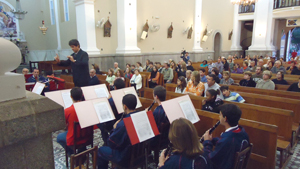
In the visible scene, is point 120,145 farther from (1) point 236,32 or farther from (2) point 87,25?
(1) point 236,32

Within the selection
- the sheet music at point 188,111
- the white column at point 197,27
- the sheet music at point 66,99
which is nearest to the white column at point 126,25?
the white column at point 197,27

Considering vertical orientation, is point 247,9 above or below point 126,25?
above

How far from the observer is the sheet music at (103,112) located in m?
2.79

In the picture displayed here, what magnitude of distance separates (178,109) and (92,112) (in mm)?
1131

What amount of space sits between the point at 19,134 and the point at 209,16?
16465 mm

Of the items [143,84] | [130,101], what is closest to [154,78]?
[143,84]

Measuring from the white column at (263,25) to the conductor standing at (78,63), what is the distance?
16.4m

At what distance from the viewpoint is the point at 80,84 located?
392cm

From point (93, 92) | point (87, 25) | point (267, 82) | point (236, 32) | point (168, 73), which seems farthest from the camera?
point (236, 32)

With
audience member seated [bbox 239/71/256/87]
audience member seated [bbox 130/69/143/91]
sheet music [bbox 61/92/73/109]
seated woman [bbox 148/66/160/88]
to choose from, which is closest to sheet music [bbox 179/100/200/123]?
sheet music [bbox 61/92/73/109]

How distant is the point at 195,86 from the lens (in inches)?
187

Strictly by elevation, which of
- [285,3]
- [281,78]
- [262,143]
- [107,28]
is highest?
[285,3]

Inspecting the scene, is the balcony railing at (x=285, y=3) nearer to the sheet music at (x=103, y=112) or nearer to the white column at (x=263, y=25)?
the white column at (x=263, y=25)

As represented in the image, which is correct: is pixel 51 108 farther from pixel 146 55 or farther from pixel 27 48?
pixel 27 48
